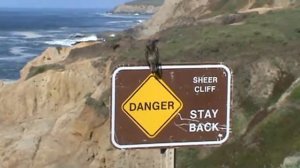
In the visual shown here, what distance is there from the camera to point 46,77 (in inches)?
1425

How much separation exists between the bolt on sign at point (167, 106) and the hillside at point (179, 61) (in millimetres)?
6159

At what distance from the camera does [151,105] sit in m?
5.33

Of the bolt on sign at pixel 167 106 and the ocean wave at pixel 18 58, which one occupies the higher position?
the bolt on sign at pixel 167 106

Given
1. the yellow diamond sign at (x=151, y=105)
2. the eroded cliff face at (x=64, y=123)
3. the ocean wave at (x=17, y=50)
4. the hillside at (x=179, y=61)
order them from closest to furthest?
the yellow diamond sign at (x=151, y=105) → the hillside at (x=179, y=61) → the eroded cliff face at (x=64, y=123) → the ocean wave at (x=17, y=50)

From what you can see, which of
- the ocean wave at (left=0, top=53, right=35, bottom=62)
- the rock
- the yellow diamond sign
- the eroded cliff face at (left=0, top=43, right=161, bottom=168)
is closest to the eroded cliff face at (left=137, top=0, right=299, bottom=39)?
the eroded cliff face at (left=0, top=43, right=161, bottom=168)

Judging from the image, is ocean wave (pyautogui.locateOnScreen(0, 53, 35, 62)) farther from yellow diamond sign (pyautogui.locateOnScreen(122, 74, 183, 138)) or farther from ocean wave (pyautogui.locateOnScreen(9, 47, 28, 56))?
yellow diamond sign (pyautogui.locateOnScreen(122, 74, 183, 138))

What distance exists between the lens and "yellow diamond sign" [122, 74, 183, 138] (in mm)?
5320

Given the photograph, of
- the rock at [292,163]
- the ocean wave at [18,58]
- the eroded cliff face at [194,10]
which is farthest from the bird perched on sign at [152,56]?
the ocean wave at [18,58]

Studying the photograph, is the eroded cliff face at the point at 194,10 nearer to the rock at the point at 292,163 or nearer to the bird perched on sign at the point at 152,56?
the rock at the point at 292,163

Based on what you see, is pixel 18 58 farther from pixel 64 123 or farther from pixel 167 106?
pixel 167 106

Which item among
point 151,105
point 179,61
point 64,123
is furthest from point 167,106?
point 179,61

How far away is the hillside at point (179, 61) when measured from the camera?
67.7ft

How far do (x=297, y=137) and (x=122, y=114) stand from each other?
Result: 14582mm

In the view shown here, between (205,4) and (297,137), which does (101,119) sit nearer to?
(297,137)
